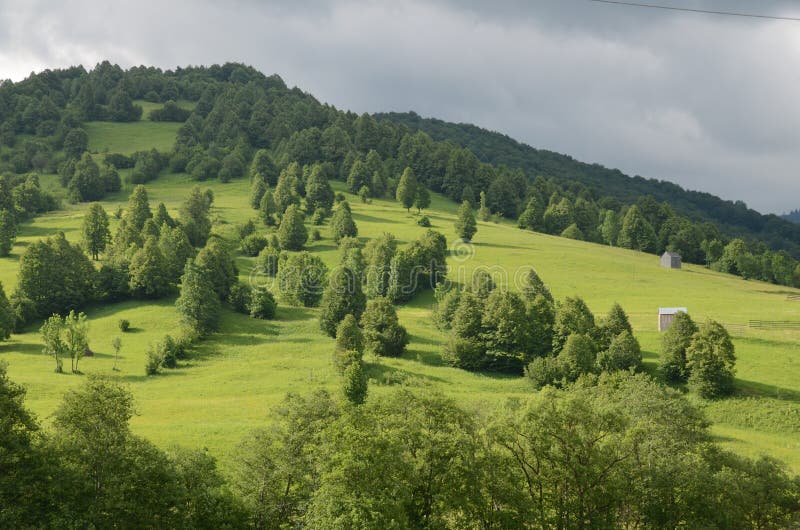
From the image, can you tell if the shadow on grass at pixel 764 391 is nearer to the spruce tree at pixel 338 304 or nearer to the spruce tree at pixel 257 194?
the spruce tree at pixel 338 304

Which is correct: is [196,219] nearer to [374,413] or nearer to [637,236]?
[374,413]

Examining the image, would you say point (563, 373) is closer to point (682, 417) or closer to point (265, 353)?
point (682, 417)

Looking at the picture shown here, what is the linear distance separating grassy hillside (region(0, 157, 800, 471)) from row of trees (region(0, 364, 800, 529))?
594 cm

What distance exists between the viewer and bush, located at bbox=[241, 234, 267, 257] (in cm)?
10550

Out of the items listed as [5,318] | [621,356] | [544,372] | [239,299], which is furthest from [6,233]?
[621,356]

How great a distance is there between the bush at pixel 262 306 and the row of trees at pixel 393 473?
4478cm

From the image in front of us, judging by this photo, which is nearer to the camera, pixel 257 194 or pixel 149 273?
pixel 149 273

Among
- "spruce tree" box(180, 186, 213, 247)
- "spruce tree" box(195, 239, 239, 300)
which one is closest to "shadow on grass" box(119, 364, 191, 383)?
"spruce tree" box(195, 239, 239, 300)

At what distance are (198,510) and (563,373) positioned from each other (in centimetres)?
3891

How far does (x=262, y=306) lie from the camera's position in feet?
251

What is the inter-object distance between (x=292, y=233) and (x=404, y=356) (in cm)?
4997

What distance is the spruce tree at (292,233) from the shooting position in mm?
107312

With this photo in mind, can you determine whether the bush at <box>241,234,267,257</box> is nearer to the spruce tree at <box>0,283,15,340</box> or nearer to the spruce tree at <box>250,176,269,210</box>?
the spruce tree at <box>250,176,269,210</box>

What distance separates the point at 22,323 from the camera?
234ft
